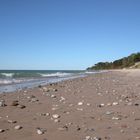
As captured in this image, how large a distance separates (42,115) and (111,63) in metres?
131

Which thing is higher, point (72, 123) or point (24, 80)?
point (24, 80)

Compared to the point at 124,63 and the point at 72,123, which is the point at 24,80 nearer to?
the point at 72,123

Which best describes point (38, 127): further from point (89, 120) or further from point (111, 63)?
point (111, 63)

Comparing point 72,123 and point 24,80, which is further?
point 24,80

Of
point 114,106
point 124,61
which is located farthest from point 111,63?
point 114,106

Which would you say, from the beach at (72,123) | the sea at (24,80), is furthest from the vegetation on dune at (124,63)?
the beach at (72,123)

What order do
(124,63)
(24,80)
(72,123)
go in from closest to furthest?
(72,123)
(24,80)
(124,63)

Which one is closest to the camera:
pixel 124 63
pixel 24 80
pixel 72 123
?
pixel 72 123

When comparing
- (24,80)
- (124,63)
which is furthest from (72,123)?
(124,63)

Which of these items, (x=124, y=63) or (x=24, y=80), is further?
(x=124, y=63)

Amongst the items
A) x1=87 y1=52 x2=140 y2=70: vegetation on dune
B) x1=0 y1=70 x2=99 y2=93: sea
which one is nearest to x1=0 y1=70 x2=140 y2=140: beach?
x1=0 y1=70 x2=99 y2=93: sea

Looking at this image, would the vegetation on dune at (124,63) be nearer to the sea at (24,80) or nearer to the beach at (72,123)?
the sea at (24,80)

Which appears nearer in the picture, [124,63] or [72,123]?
[72,123]

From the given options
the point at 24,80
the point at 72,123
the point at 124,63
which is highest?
the point at 124,63
